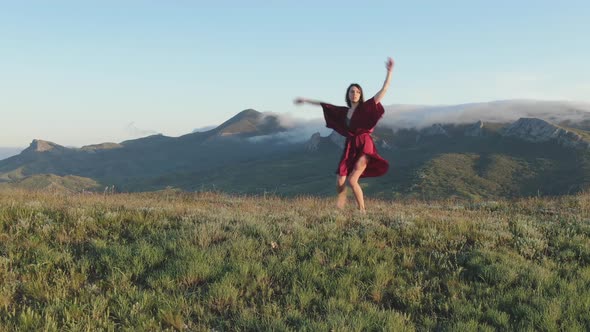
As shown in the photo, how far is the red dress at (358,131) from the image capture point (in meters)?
9.46

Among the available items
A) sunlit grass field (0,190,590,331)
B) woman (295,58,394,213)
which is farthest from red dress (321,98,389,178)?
sunlit grass field (0,190,590,331)

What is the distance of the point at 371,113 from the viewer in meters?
9.43

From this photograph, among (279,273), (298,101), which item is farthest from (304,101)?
(279,273)

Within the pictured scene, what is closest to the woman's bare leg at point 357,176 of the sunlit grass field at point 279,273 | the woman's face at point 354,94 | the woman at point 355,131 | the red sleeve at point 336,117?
the woman at point 355,131

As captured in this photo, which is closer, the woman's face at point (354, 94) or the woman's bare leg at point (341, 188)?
the woman's face at point (354, 94)

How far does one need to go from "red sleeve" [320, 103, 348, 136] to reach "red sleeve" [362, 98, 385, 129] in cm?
57

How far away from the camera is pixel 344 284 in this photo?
202 inches

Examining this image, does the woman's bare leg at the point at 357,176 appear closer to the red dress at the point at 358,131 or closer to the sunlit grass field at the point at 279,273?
the red dress at the point at 358,131

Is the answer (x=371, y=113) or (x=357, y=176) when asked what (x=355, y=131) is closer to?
(x=371, y=113)

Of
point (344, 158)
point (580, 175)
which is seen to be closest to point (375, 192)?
point (580, 175)

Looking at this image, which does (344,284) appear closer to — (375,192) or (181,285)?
(181,285)

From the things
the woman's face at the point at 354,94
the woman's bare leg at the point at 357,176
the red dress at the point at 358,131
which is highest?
the woman's face at the point at 354,94

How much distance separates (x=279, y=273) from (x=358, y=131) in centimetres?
511

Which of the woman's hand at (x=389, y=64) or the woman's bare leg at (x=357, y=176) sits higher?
the woman's hand at (x=389, y=64)
